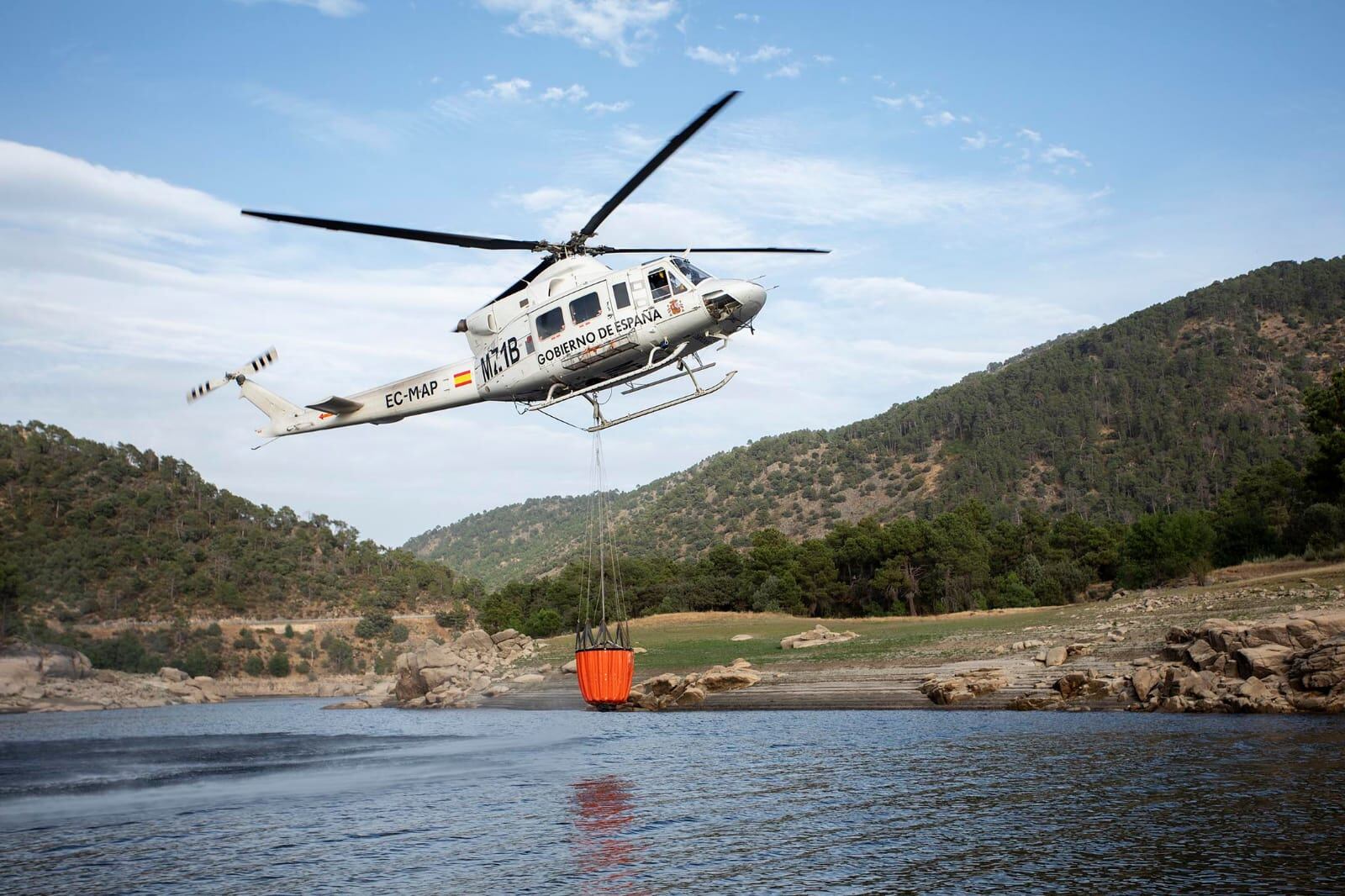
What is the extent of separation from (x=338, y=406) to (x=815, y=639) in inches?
1075

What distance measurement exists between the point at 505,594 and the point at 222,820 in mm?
71260

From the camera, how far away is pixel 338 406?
81.1 feet

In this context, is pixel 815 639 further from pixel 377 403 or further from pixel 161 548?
pixel 161 548

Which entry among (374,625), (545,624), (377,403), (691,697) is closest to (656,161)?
(377,403)

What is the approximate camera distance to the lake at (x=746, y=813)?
1340 centimetres

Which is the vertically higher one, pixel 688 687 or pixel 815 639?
pixel 815 639

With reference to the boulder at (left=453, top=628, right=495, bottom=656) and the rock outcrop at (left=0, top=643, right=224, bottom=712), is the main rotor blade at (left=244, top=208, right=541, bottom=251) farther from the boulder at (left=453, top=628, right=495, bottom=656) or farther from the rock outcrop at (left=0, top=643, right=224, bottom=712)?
the rock outcrop at (left=0, top=643, right=224, bottom=712)

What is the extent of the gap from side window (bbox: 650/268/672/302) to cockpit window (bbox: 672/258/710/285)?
0.32 m

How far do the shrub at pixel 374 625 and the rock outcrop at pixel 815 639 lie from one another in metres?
71.8

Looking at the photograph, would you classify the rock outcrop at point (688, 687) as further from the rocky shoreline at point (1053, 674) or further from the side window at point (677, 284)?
the side window at point (677, 284)

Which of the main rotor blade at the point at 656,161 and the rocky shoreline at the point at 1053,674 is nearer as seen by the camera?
the main rotor blade at the point at 656,161

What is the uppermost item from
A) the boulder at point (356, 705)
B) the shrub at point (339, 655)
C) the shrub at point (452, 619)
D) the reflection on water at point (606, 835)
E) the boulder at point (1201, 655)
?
the shrub at point (452, 619)

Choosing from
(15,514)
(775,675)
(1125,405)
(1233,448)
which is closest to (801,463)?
(1125,405)

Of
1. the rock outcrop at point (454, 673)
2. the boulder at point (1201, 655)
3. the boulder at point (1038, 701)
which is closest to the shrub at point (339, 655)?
the rock outcrop at point (454, 673)
